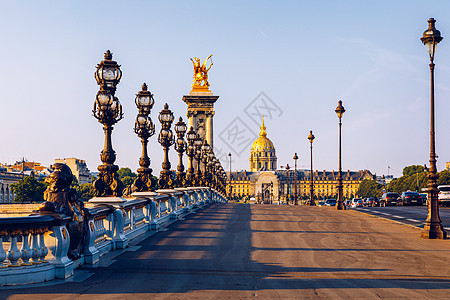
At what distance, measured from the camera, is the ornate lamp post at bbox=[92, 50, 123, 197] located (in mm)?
15656

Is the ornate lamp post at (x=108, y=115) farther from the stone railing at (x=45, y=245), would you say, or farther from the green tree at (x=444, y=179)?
the green tree at (x=444, y=179)

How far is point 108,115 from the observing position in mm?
16016

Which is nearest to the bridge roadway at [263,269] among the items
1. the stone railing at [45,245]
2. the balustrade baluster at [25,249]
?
the stone railing at [45,245]

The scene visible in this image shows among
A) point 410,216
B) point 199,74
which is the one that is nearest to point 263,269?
point 410,216

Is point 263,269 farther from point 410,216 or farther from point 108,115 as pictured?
point 410,216

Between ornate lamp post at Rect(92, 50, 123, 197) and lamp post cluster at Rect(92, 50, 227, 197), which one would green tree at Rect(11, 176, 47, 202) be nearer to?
lamp post cluster at Rect(92, 50, 227, 197)

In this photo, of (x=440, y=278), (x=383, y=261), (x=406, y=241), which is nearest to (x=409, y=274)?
(x=440, y=278)

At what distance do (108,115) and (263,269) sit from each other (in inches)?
278

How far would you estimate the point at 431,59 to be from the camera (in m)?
19.5

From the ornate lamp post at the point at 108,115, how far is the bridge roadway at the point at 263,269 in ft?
5.69

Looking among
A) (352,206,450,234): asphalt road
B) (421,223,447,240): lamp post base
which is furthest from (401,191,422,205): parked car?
(421,223,447,240): lamp post base

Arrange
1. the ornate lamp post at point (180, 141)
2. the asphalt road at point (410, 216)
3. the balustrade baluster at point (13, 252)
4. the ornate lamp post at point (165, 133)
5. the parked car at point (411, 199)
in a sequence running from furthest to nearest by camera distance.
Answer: the parked car at point (411, 199) → the ornate lamp post at point (180, 141) → the ornate lamp post at point (165, 133) → the asphalt road at point (410, 216) → the balustrade baluster at point (13, 252)

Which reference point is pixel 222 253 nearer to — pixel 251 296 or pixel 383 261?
pixel 383 261

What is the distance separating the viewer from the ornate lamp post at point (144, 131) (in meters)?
21.2
